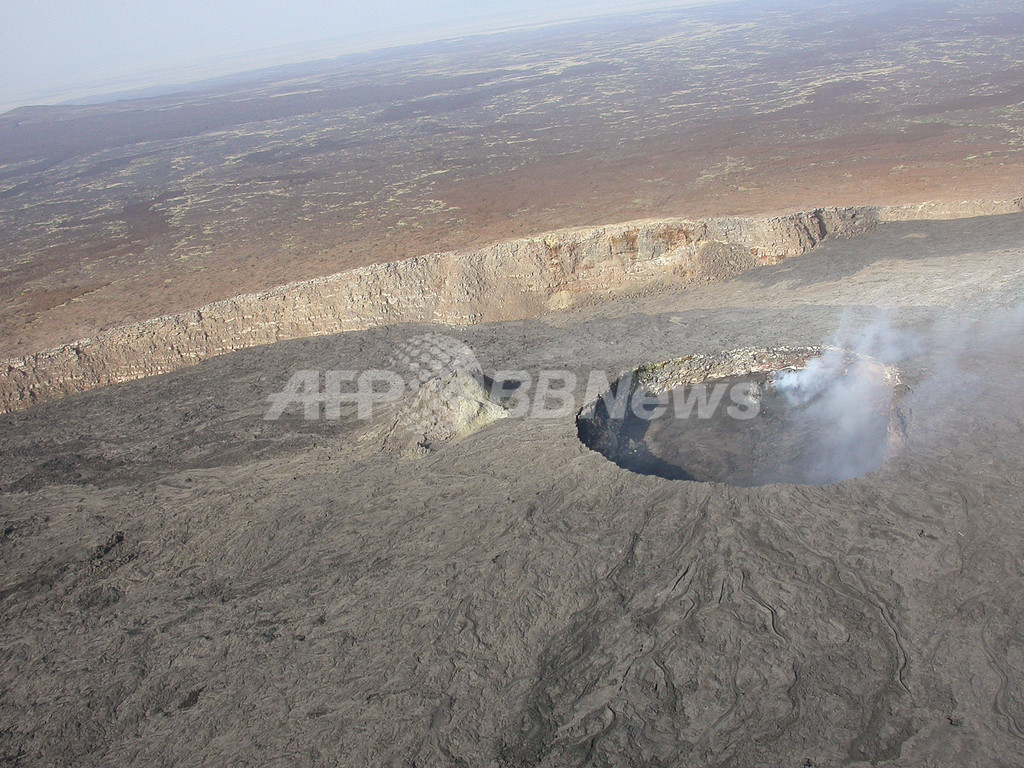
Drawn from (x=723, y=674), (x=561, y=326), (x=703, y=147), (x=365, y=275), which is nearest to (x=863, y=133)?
(x=703, y=147)

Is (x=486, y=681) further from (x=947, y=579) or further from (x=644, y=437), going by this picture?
(x=644, y=437)

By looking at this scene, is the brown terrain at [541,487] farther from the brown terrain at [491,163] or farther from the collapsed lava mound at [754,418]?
the brown terrain at [491,163]

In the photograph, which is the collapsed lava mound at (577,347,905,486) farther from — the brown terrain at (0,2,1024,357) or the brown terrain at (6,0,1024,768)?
the brown terrain at (0,2,1024,357)

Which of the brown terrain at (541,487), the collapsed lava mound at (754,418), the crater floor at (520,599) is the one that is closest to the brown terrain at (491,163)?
the brown terrain at (541,487)

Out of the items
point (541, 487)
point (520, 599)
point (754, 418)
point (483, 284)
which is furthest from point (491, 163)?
point (520, 599)

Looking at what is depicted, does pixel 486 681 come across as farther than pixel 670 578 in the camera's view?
No

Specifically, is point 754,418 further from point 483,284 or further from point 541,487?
point 483,284

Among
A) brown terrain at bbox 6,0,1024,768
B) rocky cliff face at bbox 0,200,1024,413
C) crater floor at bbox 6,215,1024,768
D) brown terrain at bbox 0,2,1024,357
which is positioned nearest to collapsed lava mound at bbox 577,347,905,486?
brown terrain at bbox 6,0,1024,768
